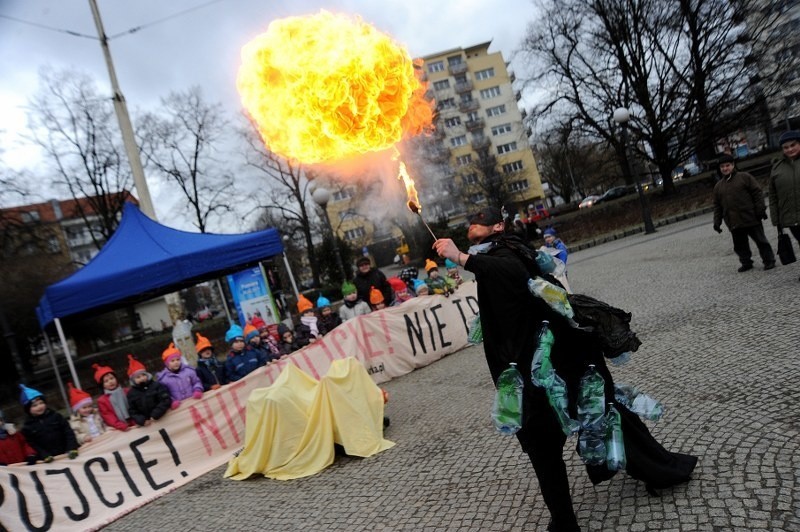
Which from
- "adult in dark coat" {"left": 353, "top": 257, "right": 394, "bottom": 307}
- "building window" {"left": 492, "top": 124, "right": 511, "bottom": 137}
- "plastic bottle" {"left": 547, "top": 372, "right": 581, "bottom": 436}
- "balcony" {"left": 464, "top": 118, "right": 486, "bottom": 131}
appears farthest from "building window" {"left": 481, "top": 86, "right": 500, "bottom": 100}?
"plastic bottle" {"left": 547, "top": 372, "right": 581, "bottom": 436}

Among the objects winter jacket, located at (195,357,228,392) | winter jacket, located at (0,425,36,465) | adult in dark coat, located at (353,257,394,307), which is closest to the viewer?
winter jacket, located at (0,425,36,465)

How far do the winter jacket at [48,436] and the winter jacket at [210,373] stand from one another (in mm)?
1736

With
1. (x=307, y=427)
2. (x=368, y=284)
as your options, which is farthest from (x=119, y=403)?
(x=368, y=284)

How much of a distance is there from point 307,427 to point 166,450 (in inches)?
84.1

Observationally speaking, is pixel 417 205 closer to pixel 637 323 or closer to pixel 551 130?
pixel 637 323

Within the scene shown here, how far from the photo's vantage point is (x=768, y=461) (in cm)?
306

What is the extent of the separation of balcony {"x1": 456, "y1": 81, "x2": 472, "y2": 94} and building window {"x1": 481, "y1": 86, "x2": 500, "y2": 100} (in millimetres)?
2732

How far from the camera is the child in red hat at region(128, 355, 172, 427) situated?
20.8 feet

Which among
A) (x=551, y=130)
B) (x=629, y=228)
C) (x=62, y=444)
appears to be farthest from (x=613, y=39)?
(x=62, y=444)

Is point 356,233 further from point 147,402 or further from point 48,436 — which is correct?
point 48,436

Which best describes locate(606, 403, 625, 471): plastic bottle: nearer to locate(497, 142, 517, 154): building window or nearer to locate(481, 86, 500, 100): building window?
locate(497, 142, 517, 154): building window

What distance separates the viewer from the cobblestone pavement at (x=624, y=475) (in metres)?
2.95

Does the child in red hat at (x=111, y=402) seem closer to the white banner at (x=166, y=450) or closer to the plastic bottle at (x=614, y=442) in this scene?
the white banner at (x=166, y=450)

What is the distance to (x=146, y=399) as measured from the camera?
21.1 feet
